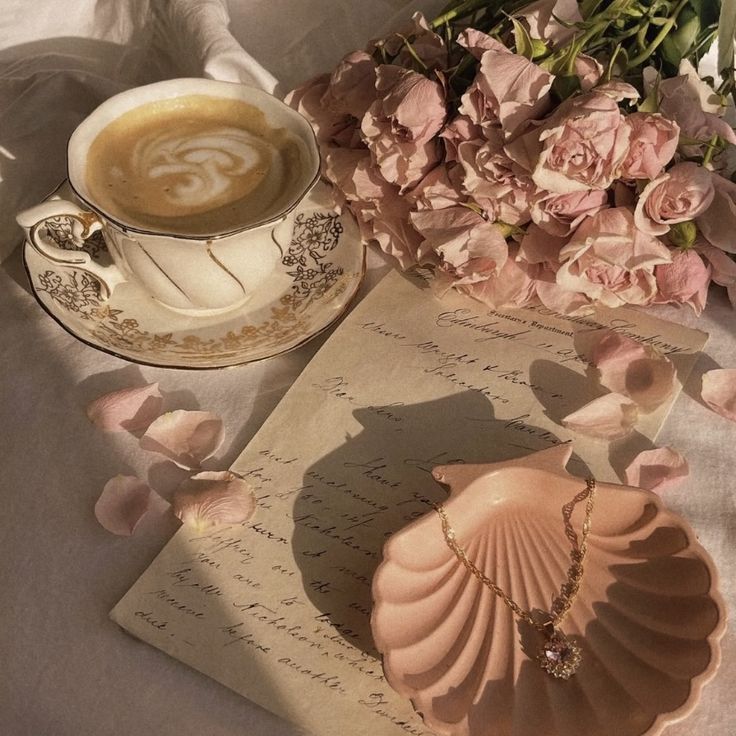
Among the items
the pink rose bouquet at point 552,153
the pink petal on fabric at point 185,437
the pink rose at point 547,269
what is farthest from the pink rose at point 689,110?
the pink petal on fabric at point 185,437

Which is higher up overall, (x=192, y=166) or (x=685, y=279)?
(x=192, y=166)

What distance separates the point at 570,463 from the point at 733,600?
117 millimetres

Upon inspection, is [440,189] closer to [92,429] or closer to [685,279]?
[685,279]

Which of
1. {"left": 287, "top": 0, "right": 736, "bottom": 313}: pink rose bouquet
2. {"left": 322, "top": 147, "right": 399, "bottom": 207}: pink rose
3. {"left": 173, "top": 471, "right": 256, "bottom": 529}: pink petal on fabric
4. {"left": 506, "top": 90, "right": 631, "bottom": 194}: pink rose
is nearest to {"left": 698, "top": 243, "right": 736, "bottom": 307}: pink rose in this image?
{"left": 287, "top": 0, "right": 736, "bottom": 313}: pink rose bouquet

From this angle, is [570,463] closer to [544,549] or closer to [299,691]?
[544,549]

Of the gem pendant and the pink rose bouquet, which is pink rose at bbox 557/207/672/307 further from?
the gem pendant

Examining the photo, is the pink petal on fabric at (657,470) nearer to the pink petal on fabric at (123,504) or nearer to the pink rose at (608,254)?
the pink rose at (608,254)

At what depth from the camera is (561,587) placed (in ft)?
1.47

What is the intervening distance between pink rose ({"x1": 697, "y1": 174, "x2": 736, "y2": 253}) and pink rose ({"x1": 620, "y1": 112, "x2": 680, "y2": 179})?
51 millimetres

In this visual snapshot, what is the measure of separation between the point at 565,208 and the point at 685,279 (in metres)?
0.10

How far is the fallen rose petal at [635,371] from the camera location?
1.73 ft

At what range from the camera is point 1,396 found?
542mm

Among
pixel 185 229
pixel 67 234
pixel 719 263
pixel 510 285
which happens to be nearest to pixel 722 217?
pixel 719 263

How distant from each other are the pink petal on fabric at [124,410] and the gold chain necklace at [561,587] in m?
0.20
